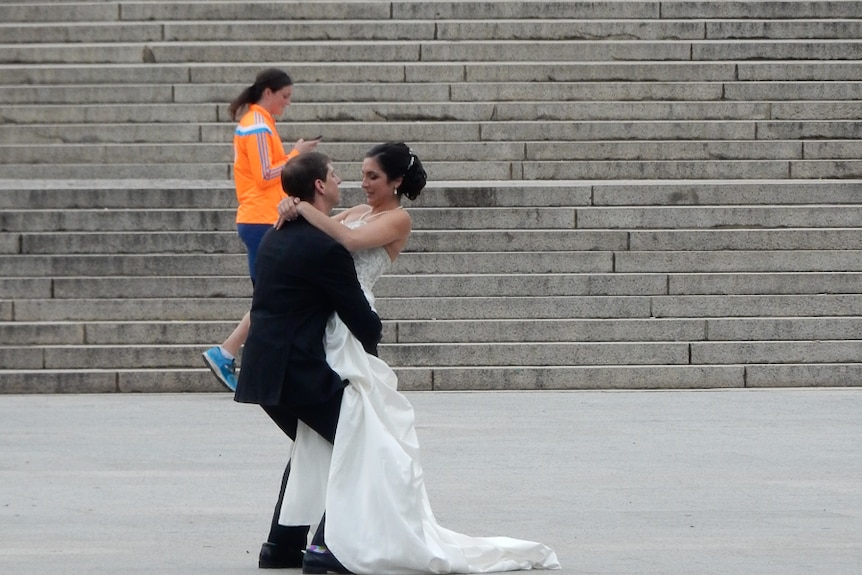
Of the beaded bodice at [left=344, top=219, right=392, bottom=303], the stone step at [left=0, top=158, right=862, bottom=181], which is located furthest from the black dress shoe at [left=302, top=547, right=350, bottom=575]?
the stone step at [left=0, top=158, right=862, bottom=181]

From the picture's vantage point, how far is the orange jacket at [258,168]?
9.54 m

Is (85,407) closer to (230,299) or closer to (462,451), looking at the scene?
(230,299)

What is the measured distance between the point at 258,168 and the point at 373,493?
4551 millimetres

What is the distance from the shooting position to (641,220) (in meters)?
11.7

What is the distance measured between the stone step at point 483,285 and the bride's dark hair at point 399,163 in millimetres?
5334

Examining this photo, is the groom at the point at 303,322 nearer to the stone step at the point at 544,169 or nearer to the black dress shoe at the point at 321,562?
the black dress shoe at the point at 321,562

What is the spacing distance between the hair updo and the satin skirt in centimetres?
437

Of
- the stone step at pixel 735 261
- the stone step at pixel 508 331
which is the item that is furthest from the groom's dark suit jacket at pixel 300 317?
the stone step at pixel 735 261

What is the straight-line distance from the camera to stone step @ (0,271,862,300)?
11.0 m

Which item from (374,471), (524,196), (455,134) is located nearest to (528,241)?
(524,196)

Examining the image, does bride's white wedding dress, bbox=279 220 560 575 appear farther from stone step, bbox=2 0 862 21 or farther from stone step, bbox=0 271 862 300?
stone step, bbox=2 0 862 21

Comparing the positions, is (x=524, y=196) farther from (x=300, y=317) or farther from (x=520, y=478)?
(x=300, y=317)

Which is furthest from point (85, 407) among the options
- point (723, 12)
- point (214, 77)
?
point (723, 12)

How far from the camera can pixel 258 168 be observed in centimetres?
955
